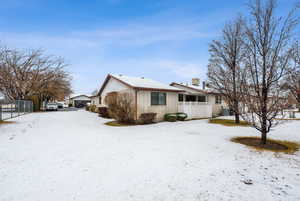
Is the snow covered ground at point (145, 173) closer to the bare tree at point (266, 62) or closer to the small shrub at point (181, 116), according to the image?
the bare tree at point (266, 62)

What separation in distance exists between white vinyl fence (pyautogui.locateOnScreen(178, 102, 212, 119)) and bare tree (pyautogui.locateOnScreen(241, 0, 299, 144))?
8.44 metres

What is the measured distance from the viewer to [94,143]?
20.6ft

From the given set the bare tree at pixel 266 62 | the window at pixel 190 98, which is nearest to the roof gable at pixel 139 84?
the window at pixel 190 98

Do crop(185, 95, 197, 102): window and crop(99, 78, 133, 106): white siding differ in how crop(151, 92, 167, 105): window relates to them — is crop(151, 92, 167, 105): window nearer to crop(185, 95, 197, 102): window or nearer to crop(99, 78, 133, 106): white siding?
crop(99, 78, 133, 106): white siding

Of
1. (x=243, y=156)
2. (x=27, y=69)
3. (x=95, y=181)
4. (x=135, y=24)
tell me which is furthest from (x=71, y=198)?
(x=27, y=69)

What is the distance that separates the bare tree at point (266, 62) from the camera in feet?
18.6

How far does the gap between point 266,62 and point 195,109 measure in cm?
974

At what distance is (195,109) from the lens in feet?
50.5

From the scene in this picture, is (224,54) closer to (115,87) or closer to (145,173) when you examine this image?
(115,87)

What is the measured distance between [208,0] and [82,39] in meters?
13.7

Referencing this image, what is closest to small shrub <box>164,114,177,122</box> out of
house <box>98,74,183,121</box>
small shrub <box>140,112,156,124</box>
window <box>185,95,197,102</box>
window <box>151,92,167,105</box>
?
house <box>98,74,183,121</box>

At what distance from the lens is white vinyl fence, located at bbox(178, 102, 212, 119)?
14.7 m

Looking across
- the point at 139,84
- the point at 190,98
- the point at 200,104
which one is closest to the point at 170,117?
the point at 139,84

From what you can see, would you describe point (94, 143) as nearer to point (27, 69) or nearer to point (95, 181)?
point (95, 181)
